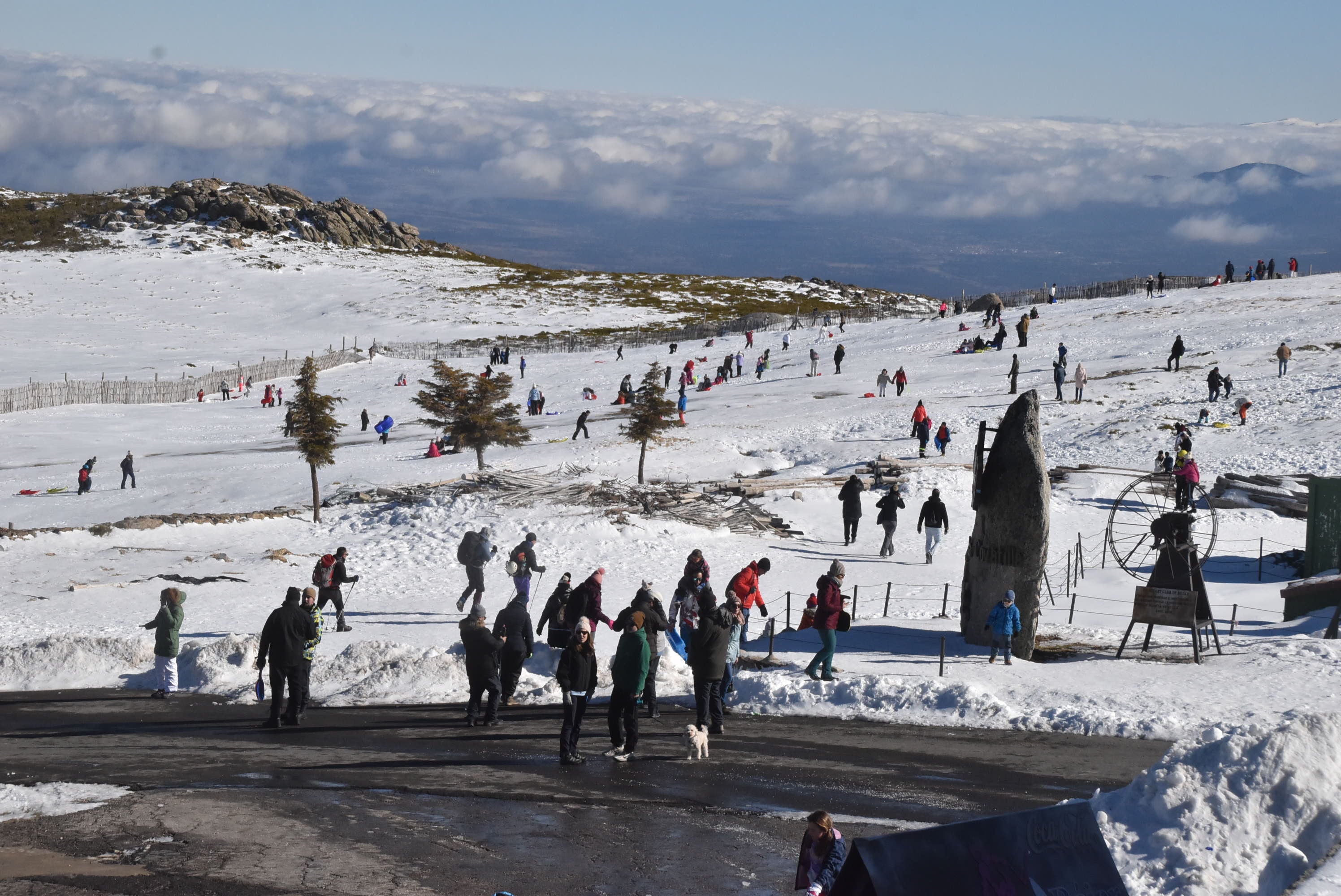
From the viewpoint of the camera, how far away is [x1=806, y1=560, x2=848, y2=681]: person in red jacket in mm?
14727

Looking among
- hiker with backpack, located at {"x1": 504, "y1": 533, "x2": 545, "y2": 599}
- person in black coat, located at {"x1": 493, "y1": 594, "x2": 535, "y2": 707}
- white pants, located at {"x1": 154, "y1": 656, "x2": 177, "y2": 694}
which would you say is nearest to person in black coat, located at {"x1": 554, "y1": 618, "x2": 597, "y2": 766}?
person in black coat, located at {"x1": 493, "y1": 594, "x2": 535, "y2": 707}

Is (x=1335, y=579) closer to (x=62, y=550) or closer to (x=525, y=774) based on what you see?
(x=525, y=774)

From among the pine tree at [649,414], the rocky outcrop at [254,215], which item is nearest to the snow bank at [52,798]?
the pine tree at [649,414]

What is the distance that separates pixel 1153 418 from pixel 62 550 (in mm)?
31088

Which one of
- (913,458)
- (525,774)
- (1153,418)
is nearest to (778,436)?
(913,458)

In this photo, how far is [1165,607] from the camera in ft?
53.8

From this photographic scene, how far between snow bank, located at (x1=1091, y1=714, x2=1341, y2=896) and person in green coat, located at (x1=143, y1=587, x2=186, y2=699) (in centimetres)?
1101

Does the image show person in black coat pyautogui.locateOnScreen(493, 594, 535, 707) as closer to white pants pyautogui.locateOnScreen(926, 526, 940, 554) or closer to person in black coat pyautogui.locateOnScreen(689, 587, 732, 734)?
person in black coat pyautogui.locateOnScreen(689, 587, 732, 734)

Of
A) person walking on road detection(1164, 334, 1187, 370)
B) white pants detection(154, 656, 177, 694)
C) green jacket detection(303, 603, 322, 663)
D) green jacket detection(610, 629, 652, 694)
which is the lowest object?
white pants detection(154, 656, 177, 694)

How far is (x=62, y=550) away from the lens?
25938 millimetres

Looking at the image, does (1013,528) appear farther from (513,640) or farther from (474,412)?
(474,412)

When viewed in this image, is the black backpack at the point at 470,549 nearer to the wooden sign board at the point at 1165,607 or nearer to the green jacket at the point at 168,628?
the green jacket at the point at 168,628

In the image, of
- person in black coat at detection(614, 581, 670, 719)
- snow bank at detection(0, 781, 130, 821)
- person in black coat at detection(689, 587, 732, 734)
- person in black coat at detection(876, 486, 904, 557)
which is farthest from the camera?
person in black coat at detection(876, 486, 904, 557)

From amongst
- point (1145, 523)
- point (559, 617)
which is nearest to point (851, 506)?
point (1145, 523)
